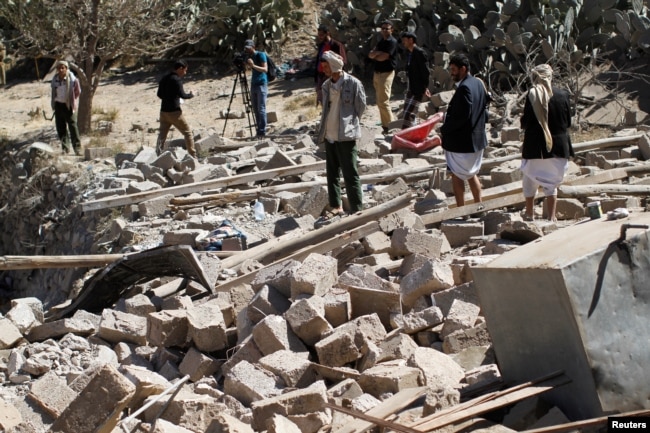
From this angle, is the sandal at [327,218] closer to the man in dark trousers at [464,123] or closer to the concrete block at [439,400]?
the man in dark trousers at [464,123]

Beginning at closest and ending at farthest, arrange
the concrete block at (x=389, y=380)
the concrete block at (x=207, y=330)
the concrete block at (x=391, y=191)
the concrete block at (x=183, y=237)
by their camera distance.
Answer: the concrete block at (x=389, y=380)
the concrete block at (x=207, y=330)
the concrete block at (x=183, y=237)
the concrete block at (x=391, y=191)

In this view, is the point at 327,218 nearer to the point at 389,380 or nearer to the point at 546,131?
the point at 546,131

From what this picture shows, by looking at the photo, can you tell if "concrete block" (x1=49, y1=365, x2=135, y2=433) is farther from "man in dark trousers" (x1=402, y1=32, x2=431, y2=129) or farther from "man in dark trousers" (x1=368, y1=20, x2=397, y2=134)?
"man in dark trousers" (x1=368, y1=20, x2=397, y2=134)

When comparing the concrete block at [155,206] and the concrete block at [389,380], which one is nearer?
the concrete block at [389,380]

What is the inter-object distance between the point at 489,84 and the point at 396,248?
7709 mm

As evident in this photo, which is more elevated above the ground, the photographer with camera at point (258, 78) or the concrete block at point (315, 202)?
the photographer with camera at point (258, 78)

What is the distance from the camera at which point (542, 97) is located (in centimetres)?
809

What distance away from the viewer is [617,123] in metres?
14.2

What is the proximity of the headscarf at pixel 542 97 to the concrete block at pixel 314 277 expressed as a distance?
2.21 meters

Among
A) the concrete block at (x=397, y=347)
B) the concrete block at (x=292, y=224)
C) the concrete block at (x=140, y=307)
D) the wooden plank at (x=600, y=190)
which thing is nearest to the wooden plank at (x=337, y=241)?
the concrete block at (x=140, y=307)

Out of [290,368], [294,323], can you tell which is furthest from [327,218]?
[290,368]

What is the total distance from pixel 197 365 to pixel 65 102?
906 cm

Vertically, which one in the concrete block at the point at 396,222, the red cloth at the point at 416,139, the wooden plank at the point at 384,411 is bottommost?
the wooden plank at the point at 384,411

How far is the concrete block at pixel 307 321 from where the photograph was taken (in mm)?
6730
